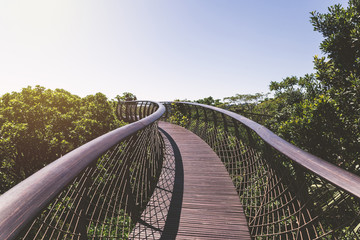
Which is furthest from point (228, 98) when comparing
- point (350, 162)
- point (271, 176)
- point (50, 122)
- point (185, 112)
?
point (271, 176)

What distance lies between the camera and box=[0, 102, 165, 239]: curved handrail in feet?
1.79

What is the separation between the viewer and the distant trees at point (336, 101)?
4148 mm

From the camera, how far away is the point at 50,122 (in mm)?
12555

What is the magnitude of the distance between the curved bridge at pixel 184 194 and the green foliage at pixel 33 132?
9.95 m

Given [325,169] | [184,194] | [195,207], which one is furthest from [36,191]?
[184,194]

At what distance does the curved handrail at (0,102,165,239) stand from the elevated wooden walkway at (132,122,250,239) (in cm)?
165

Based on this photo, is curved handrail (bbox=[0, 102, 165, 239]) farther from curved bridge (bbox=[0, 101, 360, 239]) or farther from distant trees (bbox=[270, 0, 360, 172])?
distant trees (bbox=[270, 0, 360, 172])

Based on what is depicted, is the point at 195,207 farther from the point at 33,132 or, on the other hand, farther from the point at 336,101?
the point at 33,132

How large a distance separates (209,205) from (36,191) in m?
2.41

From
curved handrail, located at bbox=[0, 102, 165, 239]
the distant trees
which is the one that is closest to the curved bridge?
curved handrail, located at bbox=[0, 102, 165, 239]

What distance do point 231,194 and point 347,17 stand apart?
571 cm

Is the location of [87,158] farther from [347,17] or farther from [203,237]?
[347,17]

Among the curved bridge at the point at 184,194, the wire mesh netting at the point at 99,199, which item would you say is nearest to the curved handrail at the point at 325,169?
the curved bridge at the point at 184,194

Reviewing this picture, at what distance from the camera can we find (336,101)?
14.3 ft
